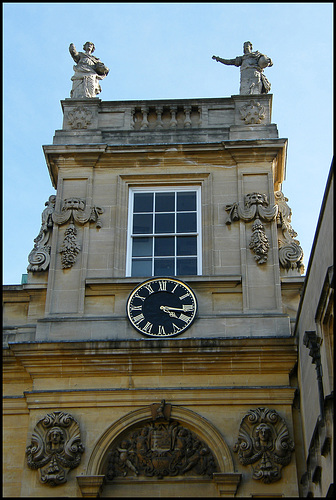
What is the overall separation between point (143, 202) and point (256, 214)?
2.21m

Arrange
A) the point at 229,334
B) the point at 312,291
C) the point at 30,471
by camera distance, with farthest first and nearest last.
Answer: the point at 229,334
the point at 30,471
the point at 312,291

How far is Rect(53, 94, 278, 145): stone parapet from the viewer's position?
15781 mm

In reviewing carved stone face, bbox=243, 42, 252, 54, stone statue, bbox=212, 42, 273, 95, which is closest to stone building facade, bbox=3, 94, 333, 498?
stone statue, bbox=212, 42, 273, 95

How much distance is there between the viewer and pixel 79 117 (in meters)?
16.2

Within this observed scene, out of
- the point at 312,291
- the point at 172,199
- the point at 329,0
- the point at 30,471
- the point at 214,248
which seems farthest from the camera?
the point at 172,199

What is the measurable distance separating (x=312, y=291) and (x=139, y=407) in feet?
11.1

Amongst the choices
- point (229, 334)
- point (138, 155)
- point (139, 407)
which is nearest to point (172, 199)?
point (138, 155)

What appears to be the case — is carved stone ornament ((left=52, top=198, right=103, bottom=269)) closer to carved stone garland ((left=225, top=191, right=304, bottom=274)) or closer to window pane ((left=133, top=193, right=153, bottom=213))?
window pane ((left=133, top=193, right=153, bottom=213))

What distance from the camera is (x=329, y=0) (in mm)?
7488

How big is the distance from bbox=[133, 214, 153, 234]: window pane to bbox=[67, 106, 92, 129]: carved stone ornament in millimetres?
2377

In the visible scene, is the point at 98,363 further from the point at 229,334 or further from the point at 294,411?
the point at 294,411

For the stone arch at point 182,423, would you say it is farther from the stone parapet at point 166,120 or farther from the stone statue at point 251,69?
the stone statue at point 251,69

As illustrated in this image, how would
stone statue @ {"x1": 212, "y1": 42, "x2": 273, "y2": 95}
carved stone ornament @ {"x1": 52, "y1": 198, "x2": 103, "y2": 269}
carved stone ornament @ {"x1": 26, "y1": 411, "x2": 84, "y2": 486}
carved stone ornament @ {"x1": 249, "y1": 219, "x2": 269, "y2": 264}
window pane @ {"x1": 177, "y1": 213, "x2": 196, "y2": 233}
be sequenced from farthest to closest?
stone statue @ {"x1": 212, "y1": 42, "x2": 273, "y2": 95} < window pane @ {"x1": 177, "y1": 213, "x2": 196, "y2": 233} < carved stone ornament @ {"x1": 52, "y1": 198, "x2": 103, "y2": 269} < carved stone ornament @ {"x1": 249, "y1": 219, "x2": 269, "y2": 264} < carved stone ornament @ {"x1": 26, "y1": 411, "x2": 84, "y2": 486}

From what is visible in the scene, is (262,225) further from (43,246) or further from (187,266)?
(43,246)
